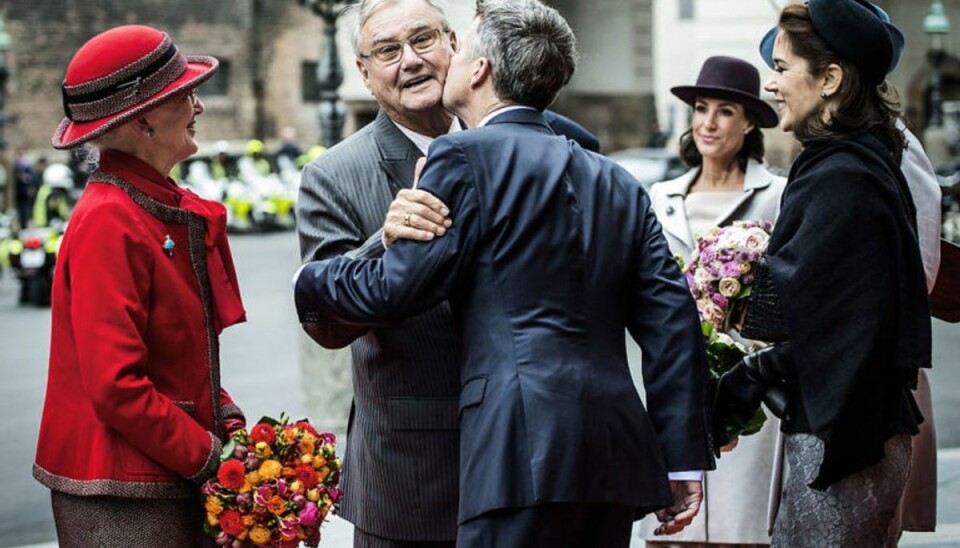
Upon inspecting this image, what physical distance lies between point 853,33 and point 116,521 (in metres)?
2.09

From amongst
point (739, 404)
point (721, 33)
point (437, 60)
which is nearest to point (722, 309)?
point (739, 404)

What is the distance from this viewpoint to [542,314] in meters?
3.05

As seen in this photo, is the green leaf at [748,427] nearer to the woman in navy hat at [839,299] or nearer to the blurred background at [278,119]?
the woman in navy hat at [839,299]

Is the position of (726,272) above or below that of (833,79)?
below

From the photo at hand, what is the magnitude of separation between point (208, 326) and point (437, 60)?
94 cm

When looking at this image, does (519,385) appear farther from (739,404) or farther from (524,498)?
(739,404)

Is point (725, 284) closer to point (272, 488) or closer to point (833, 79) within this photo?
point (833, 79)

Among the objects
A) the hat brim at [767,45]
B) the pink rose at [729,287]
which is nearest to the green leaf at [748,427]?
the pink rose at [729,287]

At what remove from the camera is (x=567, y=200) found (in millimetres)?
3135

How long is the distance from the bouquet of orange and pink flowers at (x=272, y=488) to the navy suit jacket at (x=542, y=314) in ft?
1.38

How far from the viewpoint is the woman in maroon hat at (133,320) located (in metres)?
3.20

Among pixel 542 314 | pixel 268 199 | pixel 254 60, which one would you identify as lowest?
pixel 268 199

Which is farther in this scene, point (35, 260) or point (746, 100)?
point (35, 260)

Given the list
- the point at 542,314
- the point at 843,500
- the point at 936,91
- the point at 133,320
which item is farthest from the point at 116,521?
the point at 936,91
